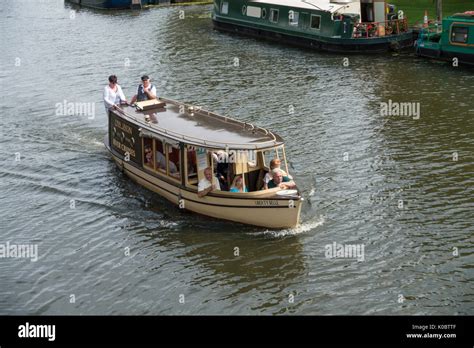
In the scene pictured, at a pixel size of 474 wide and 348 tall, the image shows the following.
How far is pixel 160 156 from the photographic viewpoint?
28.3 metres

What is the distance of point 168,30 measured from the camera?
63.9m

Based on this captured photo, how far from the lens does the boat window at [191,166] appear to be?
2658 cm

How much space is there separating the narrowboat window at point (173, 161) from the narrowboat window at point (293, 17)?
3061 centimetres

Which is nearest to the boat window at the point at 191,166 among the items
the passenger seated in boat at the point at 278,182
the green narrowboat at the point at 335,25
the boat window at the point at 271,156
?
the boat window at the point at 271,156

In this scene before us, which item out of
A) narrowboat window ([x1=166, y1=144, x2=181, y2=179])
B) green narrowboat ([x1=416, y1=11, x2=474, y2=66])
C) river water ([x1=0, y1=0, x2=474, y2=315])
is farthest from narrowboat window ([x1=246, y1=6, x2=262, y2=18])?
narrowboat window ([x1=166, y1=144, x2=181, y2=179])

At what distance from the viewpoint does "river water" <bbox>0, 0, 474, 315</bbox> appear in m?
22.1

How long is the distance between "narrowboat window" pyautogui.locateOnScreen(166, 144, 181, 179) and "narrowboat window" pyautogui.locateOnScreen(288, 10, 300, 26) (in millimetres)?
30606

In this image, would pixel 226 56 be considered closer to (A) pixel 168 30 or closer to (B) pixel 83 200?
(A) pixel 168 30

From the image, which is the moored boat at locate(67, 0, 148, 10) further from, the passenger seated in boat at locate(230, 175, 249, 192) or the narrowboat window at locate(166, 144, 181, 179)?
the passenger seated in boat at locate(230, 175, 249, 192)

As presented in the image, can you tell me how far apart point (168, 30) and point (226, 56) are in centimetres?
1219

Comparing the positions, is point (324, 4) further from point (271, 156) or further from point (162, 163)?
point (162, 163)

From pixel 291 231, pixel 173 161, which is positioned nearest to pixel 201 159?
pixel 173 161

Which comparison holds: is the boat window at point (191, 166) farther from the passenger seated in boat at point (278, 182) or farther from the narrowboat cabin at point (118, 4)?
the narrowboat cabin at point (118, 4)

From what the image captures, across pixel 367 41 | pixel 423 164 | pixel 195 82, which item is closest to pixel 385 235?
pixel 423 164
